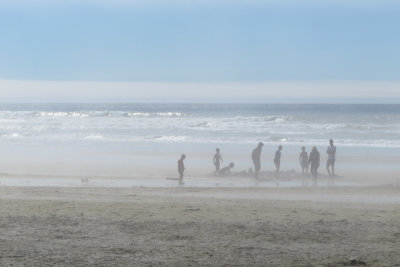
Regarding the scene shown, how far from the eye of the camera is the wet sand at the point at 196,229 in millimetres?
8219

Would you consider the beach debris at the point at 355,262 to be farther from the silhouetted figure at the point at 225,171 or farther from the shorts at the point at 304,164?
the shorts at the point at 304,164

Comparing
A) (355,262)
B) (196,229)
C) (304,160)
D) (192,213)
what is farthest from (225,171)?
(355,262)

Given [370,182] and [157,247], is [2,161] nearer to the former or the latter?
[370,182]

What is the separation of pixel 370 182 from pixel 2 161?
1459 cm

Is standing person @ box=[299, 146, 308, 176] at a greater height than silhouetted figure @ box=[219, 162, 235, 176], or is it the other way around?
standing person @ box=[299, 146, 308, 176]

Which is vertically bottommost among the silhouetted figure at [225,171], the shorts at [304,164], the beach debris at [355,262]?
the silhouetted figure at [225,171]

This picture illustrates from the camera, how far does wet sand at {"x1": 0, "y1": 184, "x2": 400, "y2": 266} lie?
8.22 metres

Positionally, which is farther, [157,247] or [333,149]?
[333,149]

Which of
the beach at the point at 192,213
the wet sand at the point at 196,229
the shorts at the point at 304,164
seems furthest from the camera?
the shorts at the point at 304,164

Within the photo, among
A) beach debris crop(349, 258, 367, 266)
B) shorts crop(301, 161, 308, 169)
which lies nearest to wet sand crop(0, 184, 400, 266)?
beach debris crop(349, 258, 367, 266)

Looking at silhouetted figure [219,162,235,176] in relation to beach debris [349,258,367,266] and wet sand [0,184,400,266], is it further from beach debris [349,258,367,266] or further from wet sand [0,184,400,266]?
beach debris [349,258,367,266]

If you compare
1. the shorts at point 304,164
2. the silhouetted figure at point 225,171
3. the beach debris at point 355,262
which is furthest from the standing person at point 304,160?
the beach debris at point 355,262

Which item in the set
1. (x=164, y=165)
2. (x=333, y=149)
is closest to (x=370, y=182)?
(x=333, y=149)

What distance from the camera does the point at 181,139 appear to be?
41812 mm
